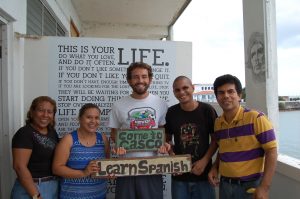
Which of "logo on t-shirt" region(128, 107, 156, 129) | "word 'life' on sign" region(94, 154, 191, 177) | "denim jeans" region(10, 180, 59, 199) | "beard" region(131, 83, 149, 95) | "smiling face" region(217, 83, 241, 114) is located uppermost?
"beard" region(131, 83, 149, 95)

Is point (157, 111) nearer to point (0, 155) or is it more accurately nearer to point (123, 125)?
point (123, 125)

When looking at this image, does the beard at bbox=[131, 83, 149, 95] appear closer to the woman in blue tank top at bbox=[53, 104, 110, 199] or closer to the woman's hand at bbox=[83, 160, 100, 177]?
the woman in blue tank top at bbox=[53, 104, 110, 199]

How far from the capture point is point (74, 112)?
2.97 metres

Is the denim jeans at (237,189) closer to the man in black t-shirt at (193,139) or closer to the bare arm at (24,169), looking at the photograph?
the man in black t-shirt at (193,139)

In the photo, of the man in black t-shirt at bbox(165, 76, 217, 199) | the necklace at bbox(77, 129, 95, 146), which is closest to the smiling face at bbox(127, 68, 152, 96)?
the man in black t-shirt at bbox(165, 76, 217, 199)

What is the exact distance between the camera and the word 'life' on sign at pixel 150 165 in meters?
2.07

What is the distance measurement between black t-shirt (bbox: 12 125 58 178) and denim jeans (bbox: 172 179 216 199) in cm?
96

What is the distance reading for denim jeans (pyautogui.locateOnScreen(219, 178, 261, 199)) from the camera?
6.13 ft

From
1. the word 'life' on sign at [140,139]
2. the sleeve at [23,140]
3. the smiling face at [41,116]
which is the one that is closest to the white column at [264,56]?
the word 'life' on sign at [140,139]

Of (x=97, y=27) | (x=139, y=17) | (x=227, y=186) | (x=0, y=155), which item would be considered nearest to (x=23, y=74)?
(x=0, y=155)

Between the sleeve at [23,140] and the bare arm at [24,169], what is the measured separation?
3 cm

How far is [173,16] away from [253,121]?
19.5ft

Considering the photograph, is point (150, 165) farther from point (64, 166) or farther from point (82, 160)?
point (64, 166)

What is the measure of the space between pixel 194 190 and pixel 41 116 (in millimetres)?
1244
